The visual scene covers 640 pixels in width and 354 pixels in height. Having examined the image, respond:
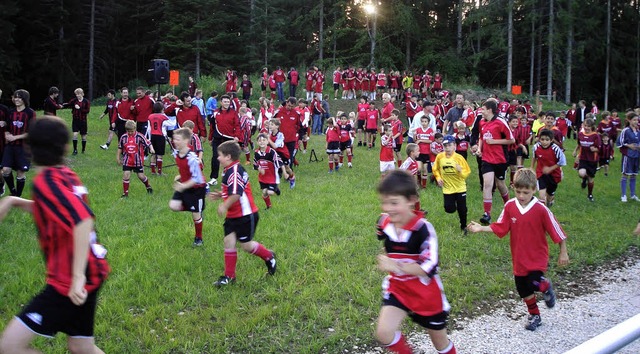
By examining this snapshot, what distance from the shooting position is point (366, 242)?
26.1 ft

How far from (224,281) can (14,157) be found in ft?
20.2

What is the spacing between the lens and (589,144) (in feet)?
39.6

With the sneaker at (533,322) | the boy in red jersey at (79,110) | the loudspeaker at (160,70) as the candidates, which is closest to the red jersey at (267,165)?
the sneaker at (533,322)

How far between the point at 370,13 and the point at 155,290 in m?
42.9

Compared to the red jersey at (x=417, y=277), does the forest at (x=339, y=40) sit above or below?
above

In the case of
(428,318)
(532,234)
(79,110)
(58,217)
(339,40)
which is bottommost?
(428,318)

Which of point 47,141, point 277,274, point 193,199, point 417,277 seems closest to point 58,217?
point 47,141

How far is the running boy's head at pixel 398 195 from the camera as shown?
3.66 metres

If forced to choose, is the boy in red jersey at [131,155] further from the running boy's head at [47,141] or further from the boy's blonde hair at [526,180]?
the boy's blonde hair at [526,180]

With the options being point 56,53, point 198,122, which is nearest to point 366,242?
point 198,122

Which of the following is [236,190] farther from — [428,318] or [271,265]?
[428,318]

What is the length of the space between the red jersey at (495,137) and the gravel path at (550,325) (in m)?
3.15

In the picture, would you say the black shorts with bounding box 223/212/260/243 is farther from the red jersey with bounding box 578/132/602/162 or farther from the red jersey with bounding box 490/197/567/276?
the red jersey with bounding box 578/132/602/162

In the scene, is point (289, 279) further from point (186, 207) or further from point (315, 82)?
→ point (315, 82)
